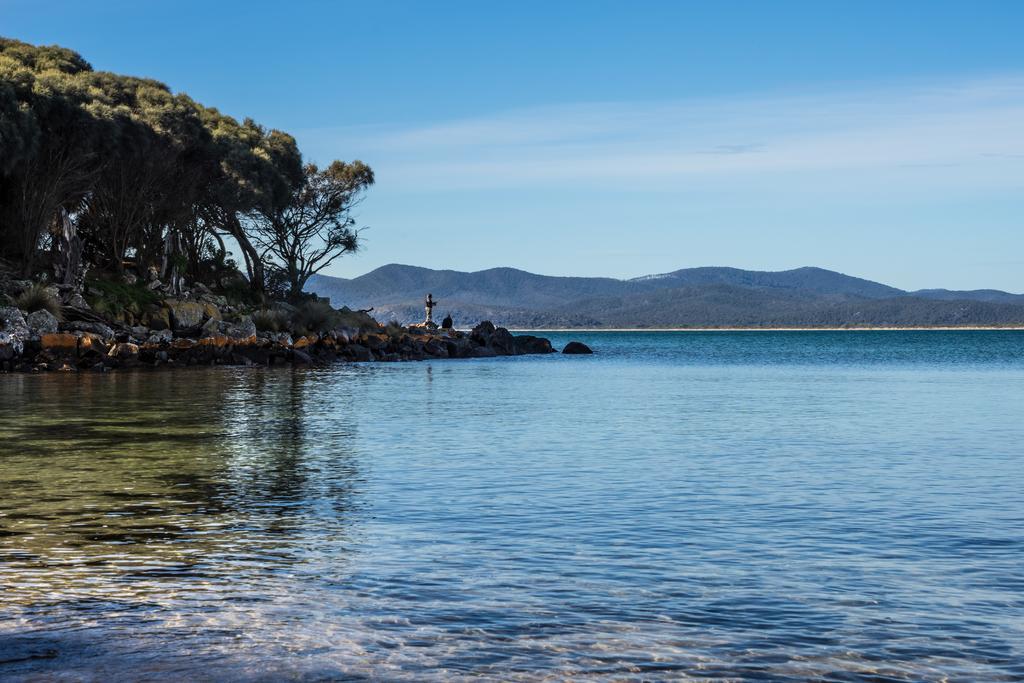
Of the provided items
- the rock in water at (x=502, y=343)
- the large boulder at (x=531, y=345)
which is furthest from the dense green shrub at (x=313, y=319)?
the large boulder at (x=531, y=345)

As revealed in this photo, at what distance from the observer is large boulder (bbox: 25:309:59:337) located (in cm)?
4341

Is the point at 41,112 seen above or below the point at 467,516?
above

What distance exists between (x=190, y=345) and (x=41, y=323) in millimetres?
7544

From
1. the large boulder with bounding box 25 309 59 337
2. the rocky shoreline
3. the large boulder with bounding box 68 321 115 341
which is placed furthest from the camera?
the large boulder with bounding box 68 321 115 341

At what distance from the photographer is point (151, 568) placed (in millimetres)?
9023

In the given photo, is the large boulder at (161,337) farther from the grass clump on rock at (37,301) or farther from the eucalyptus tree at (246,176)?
the eucalyptus tree at (246,176)

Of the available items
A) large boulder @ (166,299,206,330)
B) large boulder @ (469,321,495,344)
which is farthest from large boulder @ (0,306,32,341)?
large boulder @ (469,321,495,344)

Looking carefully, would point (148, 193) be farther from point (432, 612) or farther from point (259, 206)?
point (432, 612)

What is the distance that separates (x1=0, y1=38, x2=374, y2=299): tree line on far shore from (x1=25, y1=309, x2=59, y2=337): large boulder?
4.34 meters

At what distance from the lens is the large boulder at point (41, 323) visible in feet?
142

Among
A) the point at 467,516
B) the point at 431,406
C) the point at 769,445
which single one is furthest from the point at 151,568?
the point at 431,406

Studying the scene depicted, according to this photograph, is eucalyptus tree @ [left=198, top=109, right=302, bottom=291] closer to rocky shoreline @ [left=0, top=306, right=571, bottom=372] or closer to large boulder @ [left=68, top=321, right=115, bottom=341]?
rocky shoreline @ [left=0, top=306, right=571, bottom=372]

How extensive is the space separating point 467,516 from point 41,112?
3846 cm

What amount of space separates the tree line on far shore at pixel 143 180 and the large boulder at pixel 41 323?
171 inches
